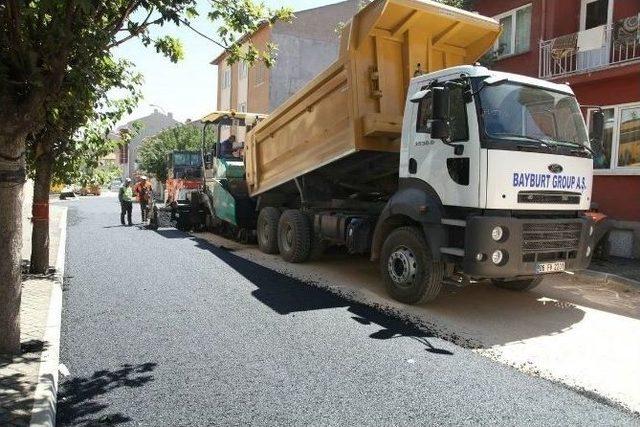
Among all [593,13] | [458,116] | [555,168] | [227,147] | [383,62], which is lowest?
[555,168]

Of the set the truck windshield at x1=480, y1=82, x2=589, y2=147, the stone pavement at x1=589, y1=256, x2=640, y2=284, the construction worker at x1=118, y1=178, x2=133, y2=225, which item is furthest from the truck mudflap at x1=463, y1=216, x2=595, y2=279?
the construction worker at x1=118, y1=178, x2=133, y2=225

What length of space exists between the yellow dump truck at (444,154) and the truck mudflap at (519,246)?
1cm

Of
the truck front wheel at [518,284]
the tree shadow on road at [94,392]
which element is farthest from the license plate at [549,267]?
the tree shadow on road at [94,392]

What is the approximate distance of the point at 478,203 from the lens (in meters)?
5.50

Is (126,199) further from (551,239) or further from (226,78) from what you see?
(226,78)

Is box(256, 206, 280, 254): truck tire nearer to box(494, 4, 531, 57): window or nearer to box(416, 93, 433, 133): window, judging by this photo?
box(416, 93, 433, 133): window

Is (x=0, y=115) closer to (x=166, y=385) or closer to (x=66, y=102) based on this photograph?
(x=66, y=102)

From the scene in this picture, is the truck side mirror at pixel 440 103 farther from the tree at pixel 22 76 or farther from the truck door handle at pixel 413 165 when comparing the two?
the tree at pixel 22 76

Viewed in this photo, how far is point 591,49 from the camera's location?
11852 millimetres

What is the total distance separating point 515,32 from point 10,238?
44.7 ft

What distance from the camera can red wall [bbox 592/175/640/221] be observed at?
10539 mm

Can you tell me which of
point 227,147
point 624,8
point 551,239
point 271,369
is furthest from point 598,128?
point 227,147

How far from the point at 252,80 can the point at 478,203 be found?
25511mm

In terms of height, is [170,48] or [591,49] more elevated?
[591,49]
